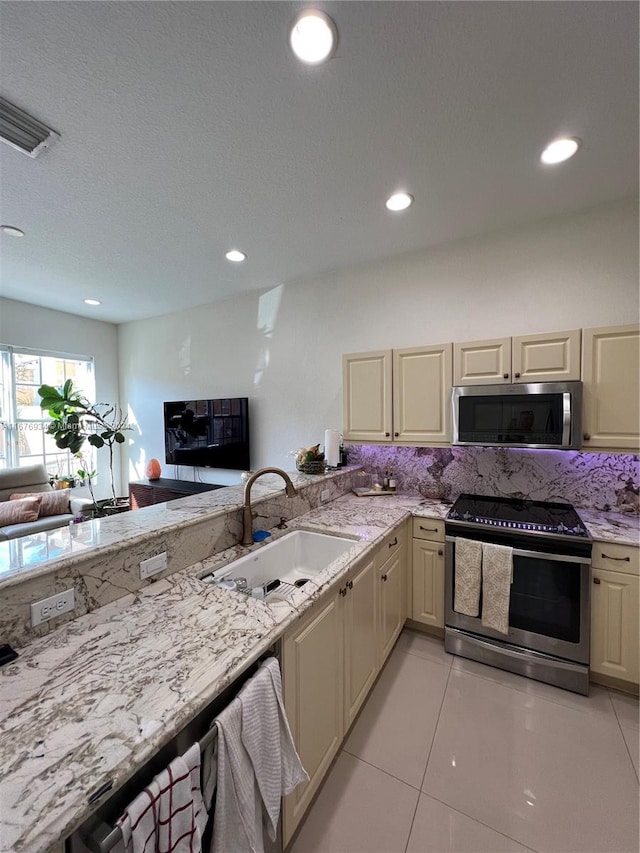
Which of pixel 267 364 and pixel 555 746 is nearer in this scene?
pixel 555 746

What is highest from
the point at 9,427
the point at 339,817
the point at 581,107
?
the point at 581,107

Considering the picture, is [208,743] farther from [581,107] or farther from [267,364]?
[267,364]

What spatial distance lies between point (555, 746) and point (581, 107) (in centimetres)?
304

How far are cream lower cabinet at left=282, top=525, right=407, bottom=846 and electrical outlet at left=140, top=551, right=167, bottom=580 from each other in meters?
0.61

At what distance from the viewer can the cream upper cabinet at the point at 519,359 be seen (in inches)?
84.0

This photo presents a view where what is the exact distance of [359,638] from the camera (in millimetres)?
1726

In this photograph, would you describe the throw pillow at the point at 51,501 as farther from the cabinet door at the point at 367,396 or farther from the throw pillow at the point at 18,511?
the cabinet door at the point at 367,396

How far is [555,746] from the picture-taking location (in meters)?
1.67

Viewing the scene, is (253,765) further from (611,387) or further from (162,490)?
(162,490)

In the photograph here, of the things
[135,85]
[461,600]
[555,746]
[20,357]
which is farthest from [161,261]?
[555,746]

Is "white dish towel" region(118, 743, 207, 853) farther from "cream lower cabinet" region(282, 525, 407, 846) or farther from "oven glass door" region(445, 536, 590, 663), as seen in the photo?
"oven glass door" region(445, 536, 590, 663)

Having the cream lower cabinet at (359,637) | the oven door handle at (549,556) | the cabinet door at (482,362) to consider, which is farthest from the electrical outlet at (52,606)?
the cabinet door at (482,362)

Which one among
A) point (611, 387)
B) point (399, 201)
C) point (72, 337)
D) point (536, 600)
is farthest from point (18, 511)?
point (611, 387)

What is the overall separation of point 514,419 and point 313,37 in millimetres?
2145
